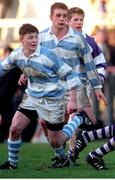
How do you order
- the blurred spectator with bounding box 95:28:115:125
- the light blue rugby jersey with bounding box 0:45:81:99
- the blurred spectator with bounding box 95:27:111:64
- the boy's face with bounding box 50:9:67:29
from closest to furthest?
1. the light blue rugby jersey with bounding box 0:45:81:99
2. the boy's face with bounding box 50:9:67:29
3. the blurred spectator with bounding box 95:28:115:125
4. the blurred spectator with bounding box 95:27:111:64

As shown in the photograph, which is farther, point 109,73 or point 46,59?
point 109,73

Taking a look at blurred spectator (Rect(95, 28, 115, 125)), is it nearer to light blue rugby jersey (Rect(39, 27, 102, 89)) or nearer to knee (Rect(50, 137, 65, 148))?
light blue rugby jersey (Rect(39, 27, 102, 89))

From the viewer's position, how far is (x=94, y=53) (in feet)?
42.2

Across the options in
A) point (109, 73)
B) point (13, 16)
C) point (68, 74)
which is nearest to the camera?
point (68, 74)

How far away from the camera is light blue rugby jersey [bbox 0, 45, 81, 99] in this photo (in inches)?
436

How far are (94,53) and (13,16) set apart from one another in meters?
10.1

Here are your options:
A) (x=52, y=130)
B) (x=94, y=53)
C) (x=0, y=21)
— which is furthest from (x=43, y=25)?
(x=52, y=130)

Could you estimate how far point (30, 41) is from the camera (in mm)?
11234

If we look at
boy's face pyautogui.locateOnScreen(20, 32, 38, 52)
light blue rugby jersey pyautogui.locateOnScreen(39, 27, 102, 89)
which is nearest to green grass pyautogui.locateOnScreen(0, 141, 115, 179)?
light blue rugby jersey pyautogui.locateOnScreen(39, 27, 102, 89)

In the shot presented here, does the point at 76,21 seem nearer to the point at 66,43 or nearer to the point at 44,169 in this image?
the point at 66,43

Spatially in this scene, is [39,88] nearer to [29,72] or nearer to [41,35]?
[29,72]

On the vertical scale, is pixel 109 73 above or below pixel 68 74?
below

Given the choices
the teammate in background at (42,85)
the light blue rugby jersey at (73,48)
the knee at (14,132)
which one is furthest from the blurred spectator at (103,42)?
the knee at (14,132)

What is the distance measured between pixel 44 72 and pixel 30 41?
1.26 ft
